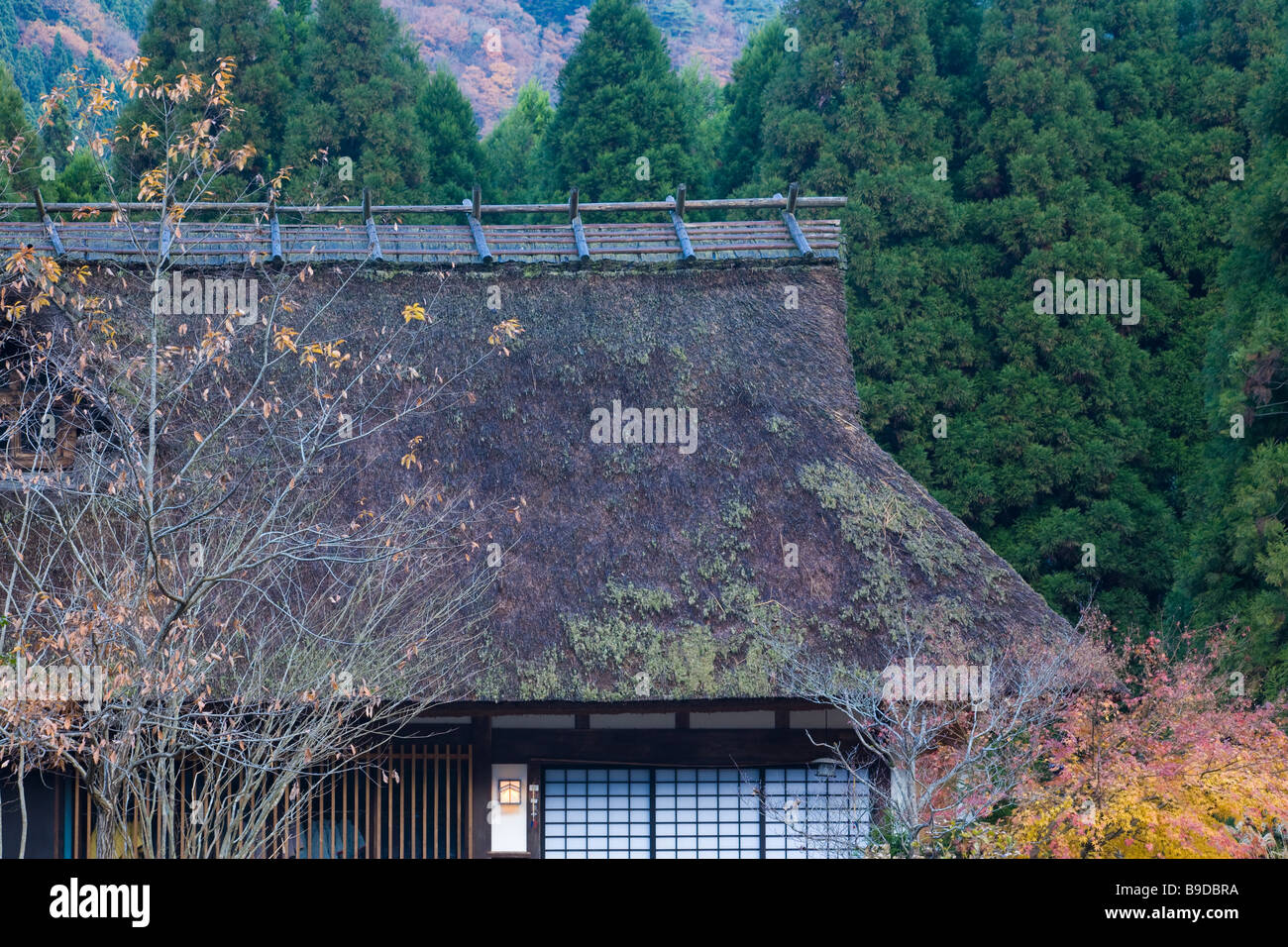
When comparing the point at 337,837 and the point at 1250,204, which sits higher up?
the point at 1250,204

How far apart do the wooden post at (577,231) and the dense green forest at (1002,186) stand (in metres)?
6.71

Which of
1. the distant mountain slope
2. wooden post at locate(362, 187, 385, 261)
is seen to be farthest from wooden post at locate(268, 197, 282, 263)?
the distant mountain slope

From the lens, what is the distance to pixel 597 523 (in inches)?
435

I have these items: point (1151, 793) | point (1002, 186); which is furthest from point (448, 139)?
point (1151, 793)

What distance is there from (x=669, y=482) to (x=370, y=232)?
163 inches

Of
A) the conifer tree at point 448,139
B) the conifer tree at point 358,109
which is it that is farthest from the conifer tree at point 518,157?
the conifer tree at point 358,109

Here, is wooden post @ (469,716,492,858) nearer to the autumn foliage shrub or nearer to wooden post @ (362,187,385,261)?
the autumn foliage shrub

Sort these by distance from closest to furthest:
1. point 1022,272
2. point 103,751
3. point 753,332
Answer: point 103,751 → point 753,332 → point 1022,272


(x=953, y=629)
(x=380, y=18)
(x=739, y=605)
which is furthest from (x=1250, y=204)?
(x=380, y=18)

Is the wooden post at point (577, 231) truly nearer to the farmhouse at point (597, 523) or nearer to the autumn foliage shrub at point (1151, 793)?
the farmhouse at point (597, 523)

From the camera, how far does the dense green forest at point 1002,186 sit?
18.2 meters

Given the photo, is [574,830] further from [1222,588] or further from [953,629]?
[1222,588]

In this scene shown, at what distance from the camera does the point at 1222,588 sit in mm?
14422

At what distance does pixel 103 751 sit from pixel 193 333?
533cm
